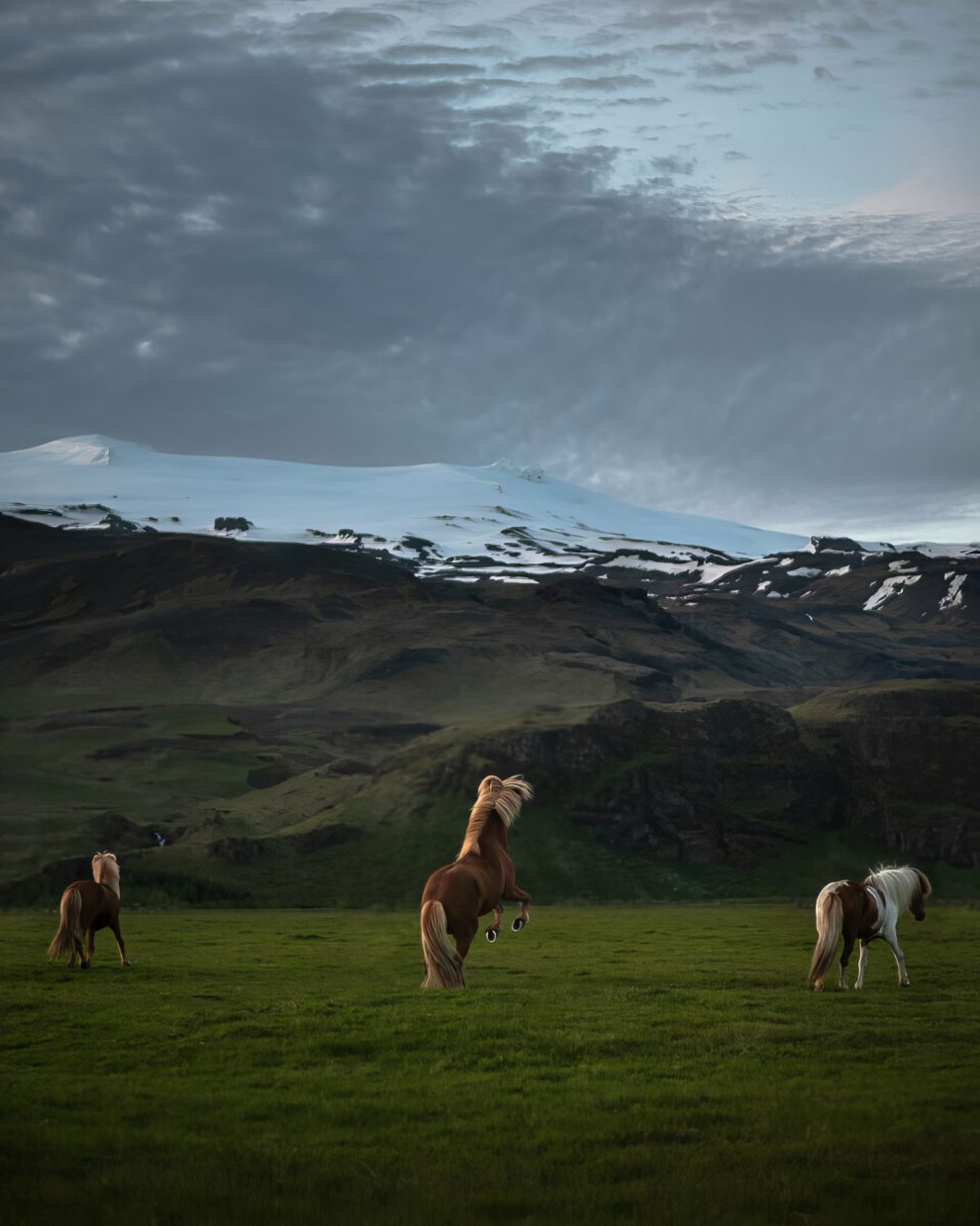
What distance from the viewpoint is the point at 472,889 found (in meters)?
20.1

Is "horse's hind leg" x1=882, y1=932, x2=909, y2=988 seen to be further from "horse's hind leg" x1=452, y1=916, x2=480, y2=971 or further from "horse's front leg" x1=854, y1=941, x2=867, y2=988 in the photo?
"horse's hind leg" x1=452, y1=916, x2=480, y2=971

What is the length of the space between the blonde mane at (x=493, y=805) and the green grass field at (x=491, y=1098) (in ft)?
8.12

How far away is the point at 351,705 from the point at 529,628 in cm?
3917

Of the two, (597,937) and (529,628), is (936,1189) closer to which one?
(597,937)

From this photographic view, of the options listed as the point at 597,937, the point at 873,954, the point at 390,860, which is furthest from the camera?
the point at 390,860

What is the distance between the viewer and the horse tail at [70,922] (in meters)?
25.0

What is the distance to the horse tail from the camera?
82.0 feet

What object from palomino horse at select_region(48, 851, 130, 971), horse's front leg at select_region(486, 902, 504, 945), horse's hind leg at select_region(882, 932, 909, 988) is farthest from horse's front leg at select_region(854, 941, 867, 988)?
palomino horse at select_region(48, 851, 130, 971)

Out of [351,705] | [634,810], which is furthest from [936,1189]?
[351,705]

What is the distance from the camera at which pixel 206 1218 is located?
35.2 ft

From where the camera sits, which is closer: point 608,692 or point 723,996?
point 723,996

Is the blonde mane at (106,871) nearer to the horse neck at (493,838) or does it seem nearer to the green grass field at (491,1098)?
the green grass field at (491,1098)

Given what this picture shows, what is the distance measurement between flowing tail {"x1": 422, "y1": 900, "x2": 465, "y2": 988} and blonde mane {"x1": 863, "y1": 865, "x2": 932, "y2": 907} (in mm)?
6816

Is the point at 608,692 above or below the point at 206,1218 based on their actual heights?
above
